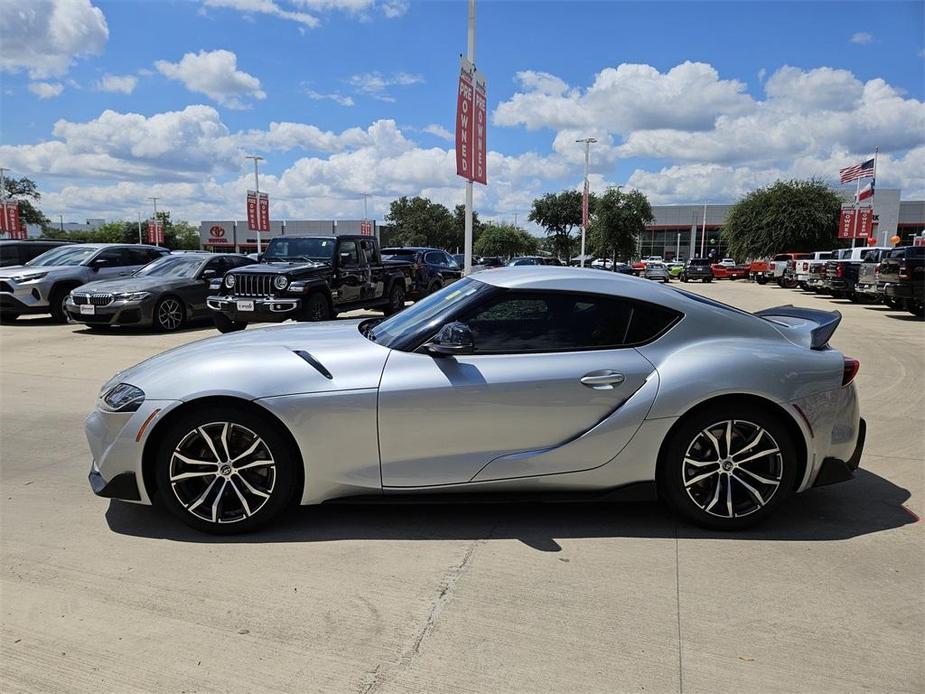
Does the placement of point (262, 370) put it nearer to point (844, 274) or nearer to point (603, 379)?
point (603, 379)

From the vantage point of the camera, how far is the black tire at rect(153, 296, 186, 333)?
12.5 m

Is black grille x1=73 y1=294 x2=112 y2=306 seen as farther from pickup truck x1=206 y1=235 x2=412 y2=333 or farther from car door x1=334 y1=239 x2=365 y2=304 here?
car door x1=334 y1=239 x2=365 y2=304

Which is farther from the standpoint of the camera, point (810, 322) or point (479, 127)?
point (479, 127)

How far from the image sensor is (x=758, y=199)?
165 ft

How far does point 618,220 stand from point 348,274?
46.0 metres

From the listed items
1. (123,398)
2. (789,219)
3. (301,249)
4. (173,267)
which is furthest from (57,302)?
(789,219)

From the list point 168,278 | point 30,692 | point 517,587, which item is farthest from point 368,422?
point 168,278

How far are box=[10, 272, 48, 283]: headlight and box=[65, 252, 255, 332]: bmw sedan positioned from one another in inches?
66.3

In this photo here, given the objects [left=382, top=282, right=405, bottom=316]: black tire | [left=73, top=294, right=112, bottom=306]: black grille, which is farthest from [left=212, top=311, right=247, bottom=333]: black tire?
[left=382, top=282, right=405, bottom=316]: black tire

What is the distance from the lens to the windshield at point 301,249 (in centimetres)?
1312

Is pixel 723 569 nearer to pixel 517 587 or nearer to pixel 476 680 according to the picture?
pixel 517 587

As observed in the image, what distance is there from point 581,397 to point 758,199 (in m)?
53.2

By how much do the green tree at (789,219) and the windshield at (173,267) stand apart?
45.2m

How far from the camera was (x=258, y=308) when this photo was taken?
11539mm
